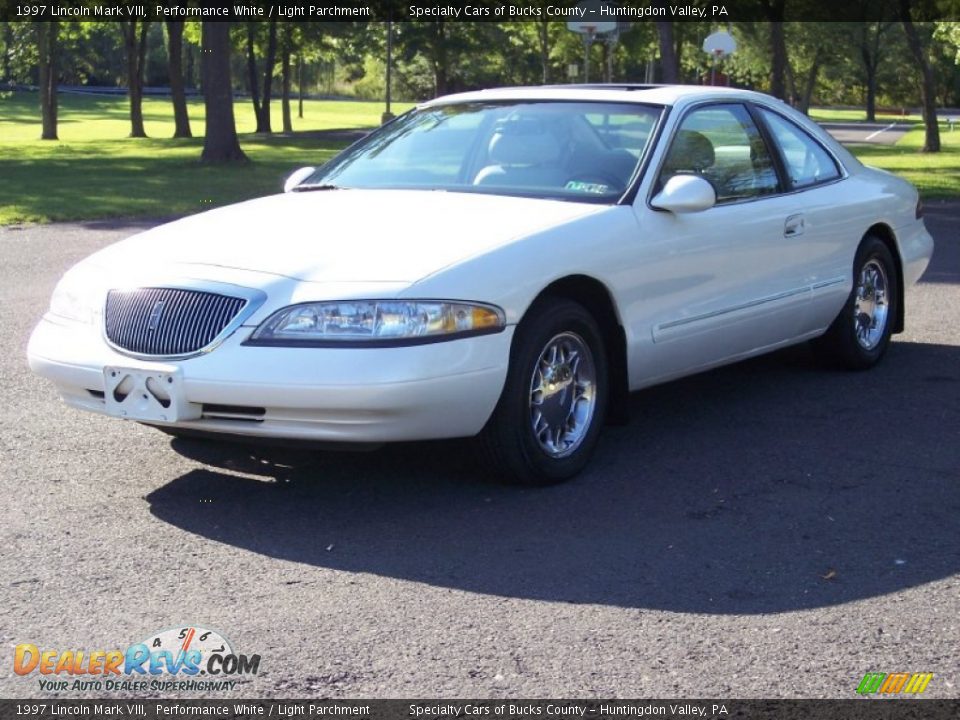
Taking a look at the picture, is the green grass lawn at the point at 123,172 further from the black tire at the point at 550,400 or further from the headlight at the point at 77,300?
the black tire at the point at 550,400

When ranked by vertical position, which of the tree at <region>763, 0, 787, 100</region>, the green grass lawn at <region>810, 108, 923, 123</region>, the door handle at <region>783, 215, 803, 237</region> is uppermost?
the tree at <region>763, 0, 787, 100</region>

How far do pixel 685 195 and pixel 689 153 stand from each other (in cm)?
59

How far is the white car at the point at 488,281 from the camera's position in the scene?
5086mm

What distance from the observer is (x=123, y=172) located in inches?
1033

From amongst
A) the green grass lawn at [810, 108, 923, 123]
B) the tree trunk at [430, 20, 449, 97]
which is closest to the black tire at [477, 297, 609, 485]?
the tree trunk at [430, 20, 449, 97]

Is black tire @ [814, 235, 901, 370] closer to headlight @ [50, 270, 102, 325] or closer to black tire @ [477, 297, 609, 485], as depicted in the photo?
black tire @ [477, 297, 609, 485]

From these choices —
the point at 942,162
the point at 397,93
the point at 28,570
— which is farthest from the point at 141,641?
the point at 397,93

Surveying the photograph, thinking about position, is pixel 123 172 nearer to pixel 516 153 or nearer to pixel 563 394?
pixel 516 153

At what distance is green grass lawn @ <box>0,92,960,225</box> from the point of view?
19.2 metres

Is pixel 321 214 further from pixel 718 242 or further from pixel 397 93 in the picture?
pixel 397 93

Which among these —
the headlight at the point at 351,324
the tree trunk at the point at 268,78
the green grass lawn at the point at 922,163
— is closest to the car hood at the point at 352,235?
the headlight at the point at 351,324

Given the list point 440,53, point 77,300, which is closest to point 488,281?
point 77,300

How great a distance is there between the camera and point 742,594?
14.8ft

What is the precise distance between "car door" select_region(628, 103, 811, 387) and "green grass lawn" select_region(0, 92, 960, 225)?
38.9 ft
